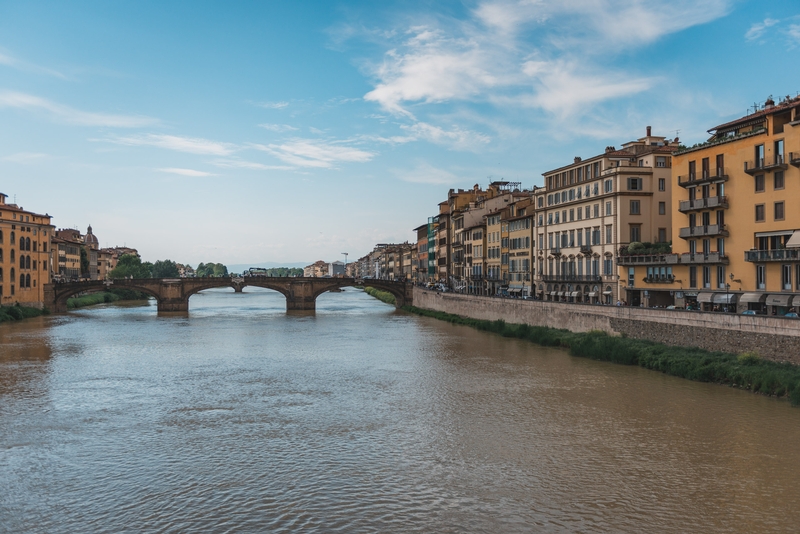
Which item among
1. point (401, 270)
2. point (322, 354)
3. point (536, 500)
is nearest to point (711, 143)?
point (322, 354)

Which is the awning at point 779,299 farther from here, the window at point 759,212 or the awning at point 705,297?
the awning at point 705,297

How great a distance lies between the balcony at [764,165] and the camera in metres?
30.4

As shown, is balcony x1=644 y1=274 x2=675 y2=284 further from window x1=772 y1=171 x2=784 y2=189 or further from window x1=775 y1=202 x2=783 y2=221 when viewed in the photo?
window x1=772 y1=171 x2=784 y2=189

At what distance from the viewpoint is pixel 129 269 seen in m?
127

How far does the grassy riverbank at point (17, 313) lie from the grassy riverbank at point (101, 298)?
1120 cm

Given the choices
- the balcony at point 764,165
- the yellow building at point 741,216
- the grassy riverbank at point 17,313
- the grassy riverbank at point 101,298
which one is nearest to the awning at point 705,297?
the yellow building at point 741,216

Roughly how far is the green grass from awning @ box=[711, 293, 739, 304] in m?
54.0

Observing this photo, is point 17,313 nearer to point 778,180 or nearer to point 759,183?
point 759,183

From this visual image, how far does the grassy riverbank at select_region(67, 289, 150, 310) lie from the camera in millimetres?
80000

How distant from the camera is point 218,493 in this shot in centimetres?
1513

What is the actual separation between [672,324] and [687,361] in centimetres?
409

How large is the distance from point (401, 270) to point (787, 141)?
105 m

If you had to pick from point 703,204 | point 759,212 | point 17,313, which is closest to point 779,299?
point 759,212

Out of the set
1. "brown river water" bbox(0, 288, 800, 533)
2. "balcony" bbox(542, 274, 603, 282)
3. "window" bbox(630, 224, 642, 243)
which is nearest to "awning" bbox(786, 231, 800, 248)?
"brown river water" bbox(0, 288, 800, 533)
